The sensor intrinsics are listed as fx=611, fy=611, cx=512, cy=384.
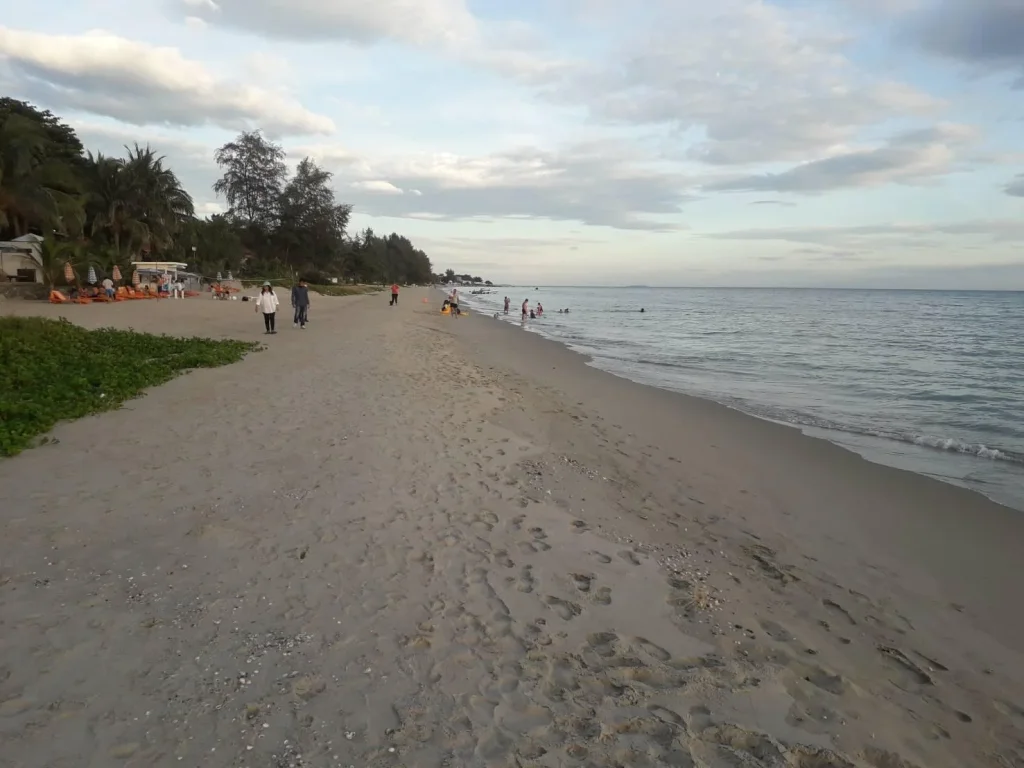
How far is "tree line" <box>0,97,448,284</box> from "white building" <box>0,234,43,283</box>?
3.82ft

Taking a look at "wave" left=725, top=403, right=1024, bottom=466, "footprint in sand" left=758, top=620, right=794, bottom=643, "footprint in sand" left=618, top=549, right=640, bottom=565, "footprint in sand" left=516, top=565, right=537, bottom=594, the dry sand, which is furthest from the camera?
"wave" left=725, top=403, right=1024, bottom=466

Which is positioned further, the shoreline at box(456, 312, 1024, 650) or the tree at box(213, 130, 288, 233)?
the tree at box(213, 130, 288, 233)

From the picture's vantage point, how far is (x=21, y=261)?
28922mm

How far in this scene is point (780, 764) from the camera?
2734mm

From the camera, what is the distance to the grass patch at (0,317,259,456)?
22.9ft

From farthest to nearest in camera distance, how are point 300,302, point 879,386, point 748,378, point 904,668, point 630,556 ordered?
point 300,302 → point 748,378 → point 879,386 → point 630,556 → point 904,668

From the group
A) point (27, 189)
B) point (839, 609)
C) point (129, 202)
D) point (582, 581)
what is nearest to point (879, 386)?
point (839, 609)

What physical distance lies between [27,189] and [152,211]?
12179 millimetres

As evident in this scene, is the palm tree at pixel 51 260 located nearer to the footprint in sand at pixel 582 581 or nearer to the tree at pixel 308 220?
the footprint in sand at pixel 582 581

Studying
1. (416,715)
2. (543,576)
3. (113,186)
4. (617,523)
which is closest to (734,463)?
(617,523)

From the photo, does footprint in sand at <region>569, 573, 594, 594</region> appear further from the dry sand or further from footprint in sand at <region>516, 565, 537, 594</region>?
footprint in sand at <region>516, 565, 537, 594</region>

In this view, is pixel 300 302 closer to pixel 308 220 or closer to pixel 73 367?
pixel 73 367

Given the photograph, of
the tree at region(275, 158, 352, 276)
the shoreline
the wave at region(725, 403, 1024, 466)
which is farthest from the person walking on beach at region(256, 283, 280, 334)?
the tree at region(275, 158, 352, 276)

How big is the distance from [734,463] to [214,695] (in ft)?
22.3
